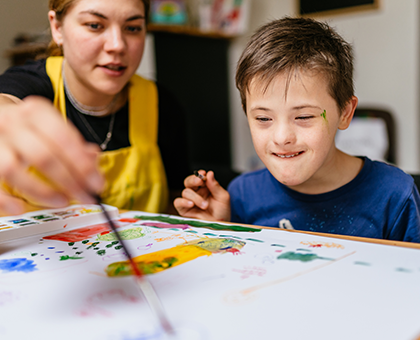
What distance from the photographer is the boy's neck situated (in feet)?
2.79

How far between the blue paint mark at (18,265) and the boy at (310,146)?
38cm

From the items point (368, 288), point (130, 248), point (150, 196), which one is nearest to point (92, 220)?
point (130, 248)

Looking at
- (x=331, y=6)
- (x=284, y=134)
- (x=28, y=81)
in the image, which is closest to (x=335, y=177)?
(x=284, y=134)

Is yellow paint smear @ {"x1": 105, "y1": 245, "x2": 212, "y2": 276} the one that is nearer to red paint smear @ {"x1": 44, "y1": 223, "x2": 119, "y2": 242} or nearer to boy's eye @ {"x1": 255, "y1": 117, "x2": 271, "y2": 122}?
red paint smear @ {"x1": 44, "y1": 223, "x2": 119, "y2": 242}

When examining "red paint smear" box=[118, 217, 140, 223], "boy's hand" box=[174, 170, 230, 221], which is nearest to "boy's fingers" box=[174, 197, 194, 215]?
"boy's hand" box=[174, 170, 230, 221]

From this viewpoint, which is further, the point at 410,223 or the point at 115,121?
the point at 115,121

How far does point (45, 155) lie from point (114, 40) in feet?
2.28

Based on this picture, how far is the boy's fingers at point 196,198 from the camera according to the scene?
89cm

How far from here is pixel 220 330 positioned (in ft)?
1.16

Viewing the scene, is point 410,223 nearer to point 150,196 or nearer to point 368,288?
point 368,288

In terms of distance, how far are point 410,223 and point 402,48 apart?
1823 millimetres

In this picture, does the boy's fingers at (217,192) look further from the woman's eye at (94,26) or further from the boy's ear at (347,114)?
the woman's eye at (94,26)

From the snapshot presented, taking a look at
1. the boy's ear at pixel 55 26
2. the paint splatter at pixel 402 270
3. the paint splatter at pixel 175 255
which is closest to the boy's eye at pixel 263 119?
Result: the paint splatter at pixel 175 255

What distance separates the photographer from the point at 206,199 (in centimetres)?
95
